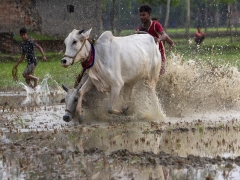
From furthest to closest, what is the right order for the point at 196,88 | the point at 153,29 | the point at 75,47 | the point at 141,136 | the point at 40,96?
1. the point at 40,96
2. the point at 196,88
3. the point at 153,29
4. the point at 75,47
5. the point at 141,136

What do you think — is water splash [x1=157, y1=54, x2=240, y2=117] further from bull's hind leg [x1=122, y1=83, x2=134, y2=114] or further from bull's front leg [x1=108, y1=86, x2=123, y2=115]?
bull's front leg [x1=108, y1=86, x2=123, y2=115]

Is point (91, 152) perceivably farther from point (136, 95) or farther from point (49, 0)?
point (49, 0)

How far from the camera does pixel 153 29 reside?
1035 centimetres

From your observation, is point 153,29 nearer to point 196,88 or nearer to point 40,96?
point 196,88

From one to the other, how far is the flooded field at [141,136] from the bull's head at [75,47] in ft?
3.08

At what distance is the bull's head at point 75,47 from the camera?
8.75 meters

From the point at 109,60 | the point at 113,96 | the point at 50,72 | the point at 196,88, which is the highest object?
the point at 109,60

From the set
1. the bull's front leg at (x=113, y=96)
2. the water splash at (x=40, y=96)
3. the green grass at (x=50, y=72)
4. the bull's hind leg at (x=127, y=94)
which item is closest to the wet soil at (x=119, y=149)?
the bull's front leg at (x=113, y=96)

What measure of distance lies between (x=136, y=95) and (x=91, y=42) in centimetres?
130

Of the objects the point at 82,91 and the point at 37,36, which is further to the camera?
the point at 37,36

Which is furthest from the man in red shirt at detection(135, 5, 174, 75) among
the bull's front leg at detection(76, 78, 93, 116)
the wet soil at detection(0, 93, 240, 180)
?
the bull's front leg at detection(76, 78, 93, 116)

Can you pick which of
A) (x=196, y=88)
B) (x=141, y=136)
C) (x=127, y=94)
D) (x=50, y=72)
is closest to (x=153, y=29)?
(x=127, y=94)

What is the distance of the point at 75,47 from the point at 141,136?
1507 millimetres

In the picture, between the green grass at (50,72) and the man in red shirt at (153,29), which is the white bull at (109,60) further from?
the green grass at (50,72)
